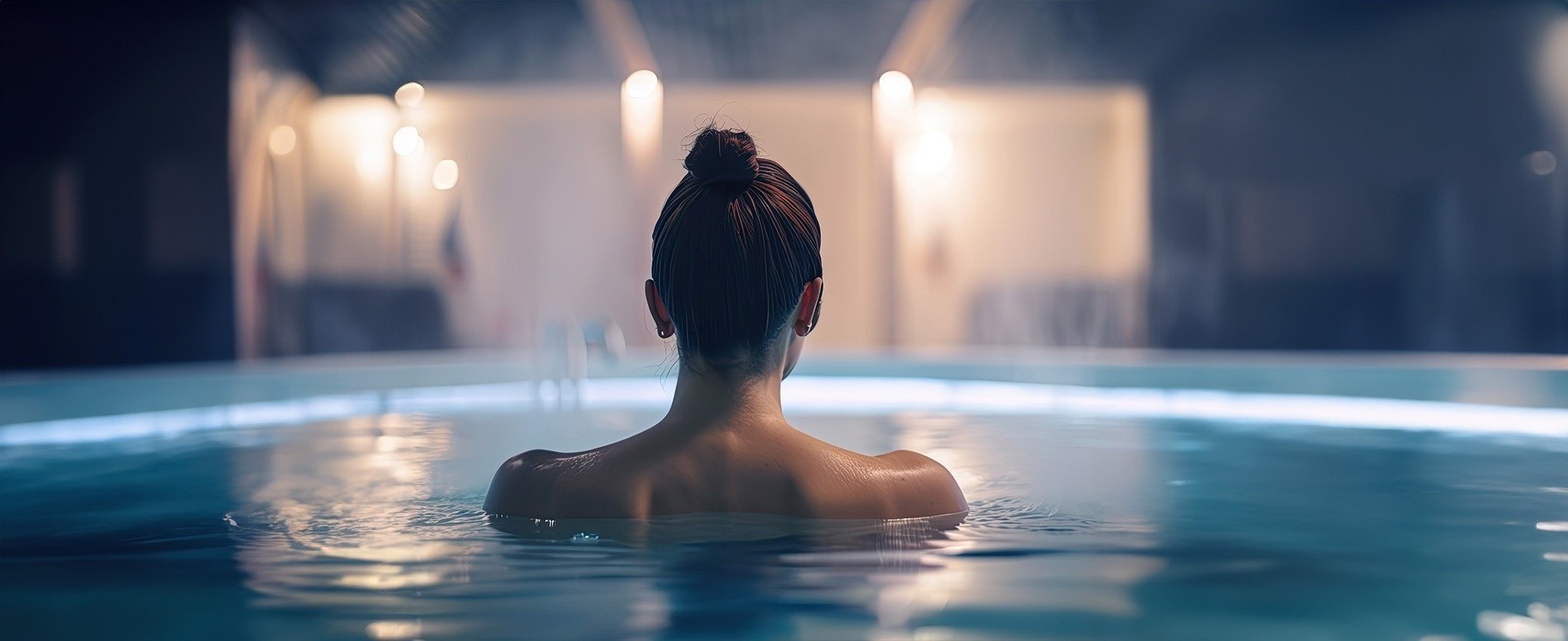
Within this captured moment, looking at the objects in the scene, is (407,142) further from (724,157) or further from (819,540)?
(724,157)

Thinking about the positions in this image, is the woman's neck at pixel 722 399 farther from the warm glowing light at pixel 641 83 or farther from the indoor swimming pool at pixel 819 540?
the warm glowing light at pixel 641 83

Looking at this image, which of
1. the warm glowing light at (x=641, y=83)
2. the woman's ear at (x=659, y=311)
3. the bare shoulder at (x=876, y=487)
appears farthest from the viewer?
the warm glowing light at (x=641, y=83)

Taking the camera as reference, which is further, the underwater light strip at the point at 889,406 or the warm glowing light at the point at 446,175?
the warm glowing light at the point at 446,175

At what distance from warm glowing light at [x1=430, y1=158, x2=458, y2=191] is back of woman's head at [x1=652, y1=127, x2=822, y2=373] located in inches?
372

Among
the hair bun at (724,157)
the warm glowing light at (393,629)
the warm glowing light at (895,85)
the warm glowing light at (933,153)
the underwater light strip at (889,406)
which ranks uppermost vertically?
the warm glowing light at (895,85)

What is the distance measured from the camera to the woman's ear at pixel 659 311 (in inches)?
75.0

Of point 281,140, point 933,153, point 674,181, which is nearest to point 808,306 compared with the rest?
point 281,140

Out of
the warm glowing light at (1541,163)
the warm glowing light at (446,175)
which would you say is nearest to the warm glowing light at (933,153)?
the warm glowing light at (446,175)

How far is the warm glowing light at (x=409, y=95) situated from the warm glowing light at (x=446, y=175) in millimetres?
572

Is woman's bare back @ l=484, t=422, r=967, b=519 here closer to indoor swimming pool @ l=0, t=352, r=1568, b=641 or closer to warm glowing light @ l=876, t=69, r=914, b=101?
indoor swimming pool @ l=0, t=352, r=1568, b=641

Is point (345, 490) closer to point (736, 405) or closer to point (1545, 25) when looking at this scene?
point (736, 405)

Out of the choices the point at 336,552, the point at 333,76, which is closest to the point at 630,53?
the point at 333,76

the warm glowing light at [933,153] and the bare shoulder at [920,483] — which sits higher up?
the warm glowing light at [933,153]

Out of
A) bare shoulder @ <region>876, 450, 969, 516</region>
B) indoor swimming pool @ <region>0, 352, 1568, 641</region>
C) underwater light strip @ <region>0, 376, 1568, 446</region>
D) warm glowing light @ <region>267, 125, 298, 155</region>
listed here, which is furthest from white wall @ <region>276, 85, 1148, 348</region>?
bare shoulder @ <region>876, 450, 969, 516</region>
